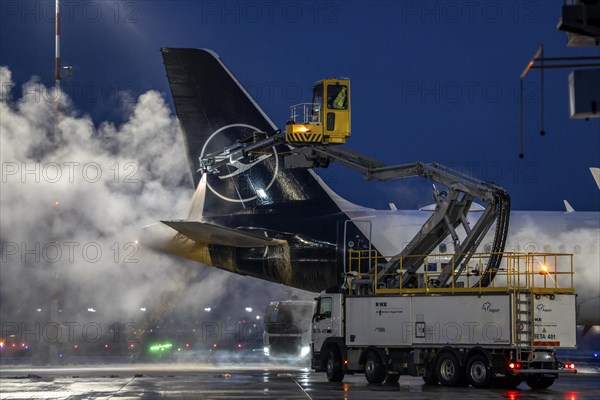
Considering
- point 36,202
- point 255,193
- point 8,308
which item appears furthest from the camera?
point 8,308

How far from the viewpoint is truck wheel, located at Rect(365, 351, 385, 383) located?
34.8 metres

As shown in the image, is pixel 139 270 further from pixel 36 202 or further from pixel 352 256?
pixel 352 256

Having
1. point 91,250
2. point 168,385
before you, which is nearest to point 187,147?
point 91,250

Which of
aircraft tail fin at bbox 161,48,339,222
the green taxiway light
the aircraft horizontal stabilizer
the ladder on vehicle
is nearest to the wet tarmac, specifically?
the ladder on vehicle

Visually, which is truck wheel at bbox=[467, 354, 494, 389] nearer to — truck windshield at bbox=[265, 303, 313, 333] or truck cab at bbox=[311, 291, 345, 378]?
truck cab at bbox=[311, 291, 345, 378]

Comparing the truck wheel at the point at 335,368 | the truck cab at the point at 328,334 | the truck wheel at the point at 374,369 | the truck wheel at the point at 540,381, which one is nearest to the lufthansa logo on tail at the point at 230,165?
the truck cab at the point at 328,334

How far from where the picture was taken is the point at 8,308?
173ft

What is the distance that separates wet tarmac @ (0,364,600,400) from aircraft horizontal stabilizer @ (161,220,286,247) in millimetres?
5368

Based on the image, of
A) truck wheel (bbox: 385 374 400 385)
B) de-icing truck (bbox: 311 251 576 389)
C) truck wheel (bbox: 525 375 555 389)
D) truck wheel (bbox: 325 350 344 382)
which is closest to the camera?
de-icing truck (bbox: 311 251 576 389)

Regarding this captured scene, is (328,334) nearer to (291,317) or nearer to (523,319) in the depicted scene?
(523,319)

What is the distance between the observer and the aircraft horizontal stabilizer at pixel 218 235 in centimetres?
3681

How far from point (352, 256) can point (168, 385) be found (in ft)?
37.2

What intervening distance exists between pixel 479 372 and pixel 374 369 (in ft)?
14.7

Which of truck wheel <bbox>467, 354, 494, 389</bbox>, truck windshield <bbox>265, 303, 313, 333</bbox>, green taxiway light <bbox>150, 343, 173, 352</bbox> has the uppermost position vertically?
truck windshield <bbox>265, 303, 313, 333</bbox>
